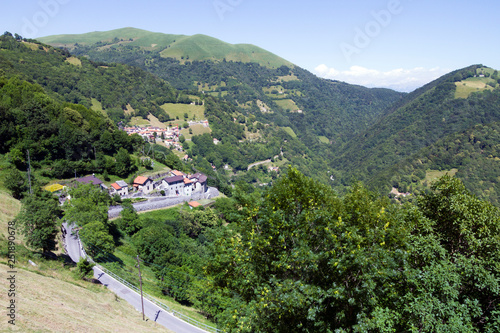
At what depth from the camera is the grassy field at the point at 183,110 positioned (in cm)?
16525

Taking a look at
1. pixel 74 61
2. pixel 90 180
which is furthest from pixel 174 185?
pixel 74 61

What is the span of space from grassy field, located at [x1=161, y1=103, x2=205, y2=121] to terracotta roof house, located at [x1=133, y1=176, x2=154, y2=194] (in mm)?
112583

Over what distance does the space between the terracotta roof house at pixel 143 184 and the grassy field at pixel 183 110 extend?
112583 mm

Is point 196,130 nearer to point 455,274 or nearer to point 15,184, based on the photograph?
point 15,184

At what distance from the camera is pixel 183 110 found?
17100 centimetres

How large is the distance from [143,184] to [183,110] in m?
123

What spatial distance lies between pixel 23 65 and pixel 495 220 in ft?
468

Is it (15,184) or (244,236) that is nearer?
(244,236)

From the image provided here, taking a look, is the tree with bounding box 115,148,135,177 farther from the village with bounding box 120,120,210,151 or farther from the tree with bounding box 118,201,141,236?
the village with bounding box 120,120,210,151

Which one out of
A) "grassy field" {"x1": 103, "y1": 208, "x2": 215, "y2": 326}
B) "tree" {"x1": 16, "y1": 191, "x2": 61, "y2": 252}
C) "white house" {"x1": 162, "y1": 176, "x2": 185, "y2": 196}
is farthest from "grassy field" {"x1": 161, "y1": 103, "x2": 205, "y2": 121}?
"tree" {"x1": 16, "y1": 191, "x2": 61, "y2": 252}

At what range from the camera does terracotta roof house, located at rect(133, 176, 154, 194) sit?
55219 millimetres

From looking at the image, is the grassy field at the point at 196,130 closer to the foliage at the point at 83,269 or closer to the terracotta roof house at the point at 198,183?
the terracotta roof house at the point at 198,183

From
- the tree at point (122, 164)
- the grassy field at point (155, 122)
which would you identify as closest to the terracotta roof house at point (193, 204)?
the tree at point (122, 164)

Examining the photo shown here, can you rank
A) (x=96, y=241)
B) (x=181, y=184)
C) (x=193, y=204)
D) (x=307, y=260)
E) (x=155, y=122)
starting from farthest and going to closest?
1. (x=155, y=122)
2. (x=181, y=184)
3. (x=193, y=204)
4. (x=96, y=241)
5. (x=307, y=260)
